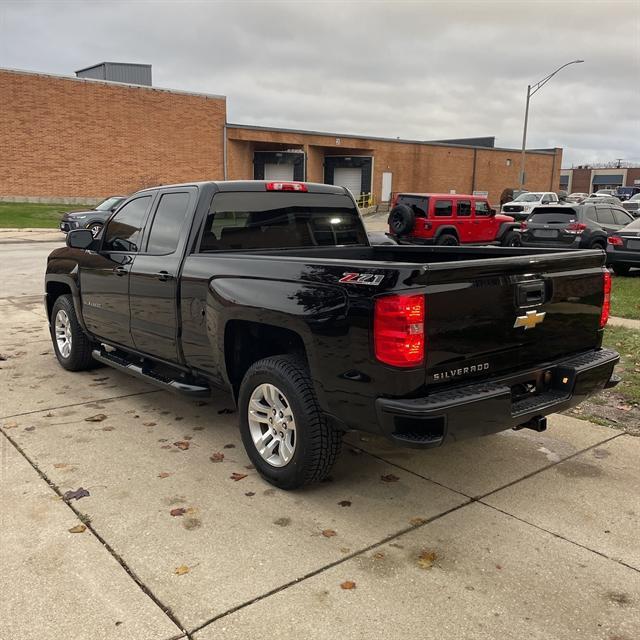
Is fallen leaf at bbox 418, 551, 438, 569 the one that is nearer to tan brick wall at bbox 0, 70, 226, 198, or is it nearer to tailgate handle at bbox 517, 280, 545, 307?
tailgate handle at bbox 517, 280, 545, 307

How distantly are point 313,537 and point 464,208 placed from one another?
18235 mm

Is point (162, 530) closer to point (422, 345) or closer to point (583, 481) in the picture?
point (422, 345)

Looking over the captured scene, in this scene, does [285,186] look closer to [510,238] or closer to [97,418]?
[97,418]

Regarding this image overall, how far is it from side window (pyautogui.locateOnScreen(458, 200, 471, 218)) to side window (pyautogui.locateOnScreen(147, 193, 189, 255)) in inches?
645

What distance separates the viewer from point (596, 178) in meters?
112

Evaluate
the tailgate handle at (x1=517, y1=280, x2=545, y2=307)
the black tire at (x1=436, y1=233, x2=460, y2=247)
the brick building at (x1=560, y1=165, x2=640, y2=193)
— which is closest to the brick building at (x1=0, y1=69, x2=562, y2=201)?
the black tire at (x1=436, y1=233, x2=460, y2=247)

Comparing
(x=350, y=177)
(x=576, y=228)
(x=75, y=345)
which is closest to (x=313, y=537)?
(x=75, y=345)

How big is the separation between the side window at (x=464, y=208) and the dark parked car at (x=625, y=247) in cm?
665

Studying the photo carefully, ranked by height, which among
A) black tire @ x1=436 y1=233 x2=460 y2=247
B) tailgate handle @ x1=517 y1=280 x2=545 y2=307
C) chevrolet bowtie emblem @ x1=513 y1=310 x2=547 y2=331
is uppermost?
tailgate handle @ x1=517 y1=280 x2=545 y2=307

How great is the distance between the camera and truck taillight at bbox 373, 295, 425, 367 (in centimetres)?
308

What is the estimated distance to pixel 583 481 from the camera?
4.15 meters

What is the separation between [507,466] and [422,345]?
70.1 inches

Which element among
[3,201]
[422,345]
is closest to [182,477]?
[422,345]

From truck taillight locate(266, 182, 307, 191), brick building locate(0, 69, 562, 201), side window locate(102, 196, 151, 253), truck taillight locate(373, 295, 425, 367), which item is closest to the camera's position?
truck taillight locate(373, 295, 425, 367)
